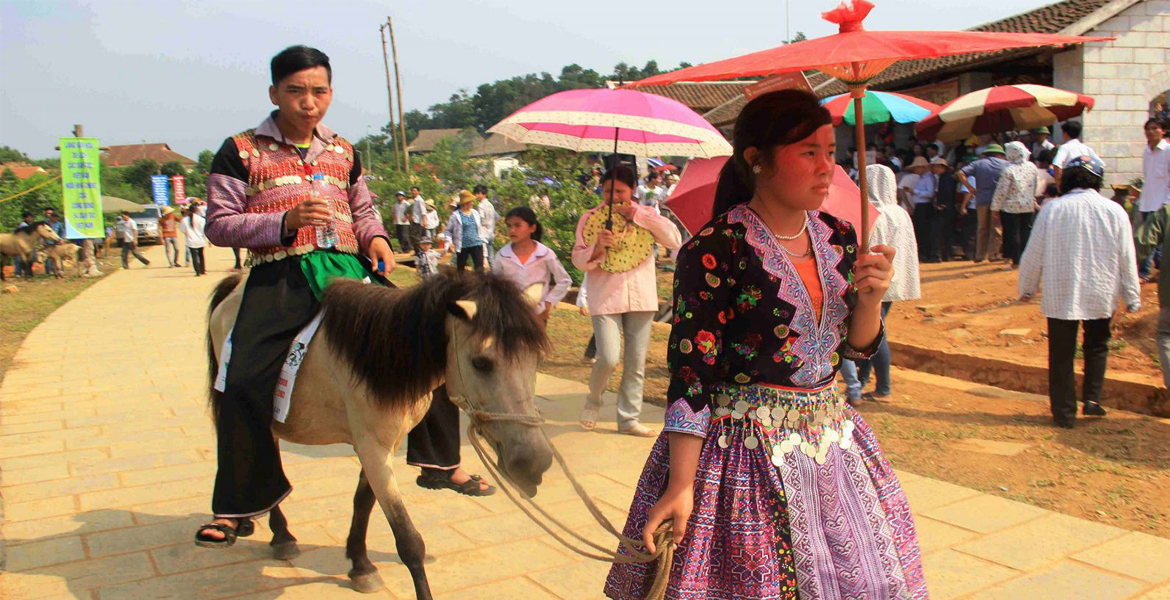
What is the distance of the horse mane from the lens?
3006 mm

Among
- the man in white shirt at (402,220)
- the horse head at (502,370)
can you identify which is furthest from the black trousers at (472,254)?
the horse head at (502,370)

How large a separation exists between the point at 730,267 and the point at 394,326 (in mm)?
1566

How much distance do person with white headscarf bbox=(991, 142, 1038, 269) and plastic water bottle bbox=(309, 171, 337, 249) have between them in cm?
1124

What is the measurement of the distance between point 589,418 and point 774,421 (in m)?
4.57

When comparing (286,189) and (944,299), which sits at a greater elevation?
(286,189)

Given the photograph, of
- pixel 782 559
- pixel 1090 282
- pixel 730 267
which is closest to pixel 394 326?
pixel 730 267

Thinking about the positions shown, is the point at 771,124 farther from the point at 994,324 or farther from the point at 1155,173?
the point at 1155,173

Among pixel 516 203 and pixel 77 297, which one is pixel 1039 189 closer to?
pixel 516 203

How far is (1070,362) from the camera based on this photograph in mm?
6430

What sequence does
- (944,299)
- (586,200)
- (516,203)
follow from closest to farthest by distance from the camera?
1. (944,299)
2. (586,200)
3. (516,203)

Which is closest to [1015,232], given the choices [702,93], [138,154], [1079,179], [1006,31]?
[1006,31]

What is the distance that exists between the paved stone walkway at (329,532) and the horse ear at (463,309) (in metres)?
1.46

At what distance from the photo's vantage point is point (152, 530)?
4715 mm

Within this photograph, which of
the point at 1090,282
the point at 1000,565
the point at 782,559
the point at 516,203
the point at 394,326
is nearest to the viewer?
the point at 782,559
